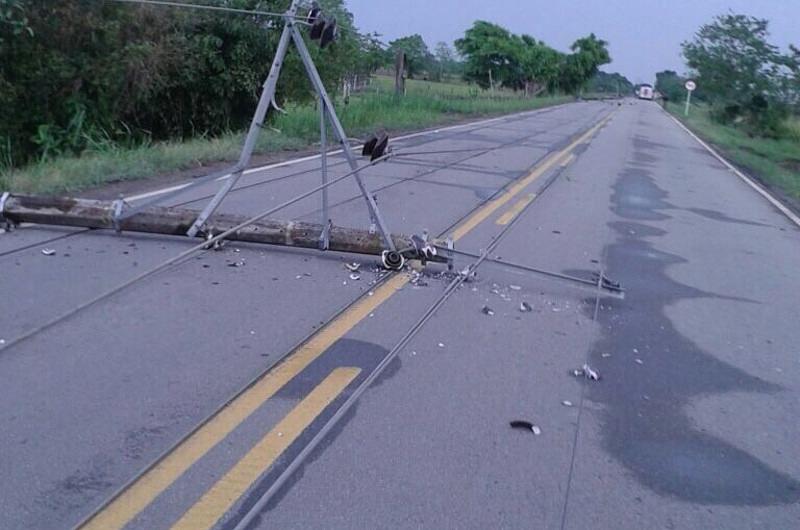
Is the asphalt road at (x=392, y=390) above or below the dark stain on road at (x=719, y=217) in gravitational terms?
above

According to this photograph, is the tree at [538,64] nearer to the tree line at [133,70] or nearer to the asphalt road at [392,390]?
the tree line at [133,70]

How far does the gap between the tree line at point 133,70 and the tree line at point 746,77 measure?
A: 26.6 meters

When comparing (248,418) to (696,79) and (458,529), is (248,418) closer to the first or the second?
(458,529)

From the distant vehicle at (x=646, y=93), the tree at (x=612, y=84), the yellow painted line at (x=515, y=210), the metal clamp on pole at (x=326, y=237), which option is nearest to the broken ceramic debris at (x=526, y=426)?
the metal clamp on pole at (x=326, y=237)

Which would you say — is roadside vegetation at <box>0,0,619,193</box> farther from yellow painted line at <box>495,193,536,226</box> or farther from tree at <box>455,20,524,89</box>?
tree at <box>455,20,524,89</box>

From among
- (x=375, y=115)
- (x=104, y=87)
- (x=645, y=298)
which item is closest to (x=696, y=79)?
(x=375, y=115)

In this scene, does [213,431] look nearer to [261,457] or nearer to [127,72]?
[261,457]

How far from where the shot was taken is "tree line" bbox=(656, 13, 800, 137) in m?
46.0

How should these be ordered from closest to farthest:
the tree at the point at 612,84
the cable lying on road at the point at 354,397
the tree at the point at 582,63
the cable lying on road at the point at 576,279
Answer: the cable lying on road at the point at 354,397 < the cable lying on road at the point at 576,279 < the tree at the point at 582,63 < the tree at the point at 612,84

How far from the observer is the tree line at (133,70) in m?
15.3

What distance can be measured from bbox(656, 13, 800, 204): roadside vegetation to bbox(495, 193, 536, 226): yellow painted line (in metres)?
19.6

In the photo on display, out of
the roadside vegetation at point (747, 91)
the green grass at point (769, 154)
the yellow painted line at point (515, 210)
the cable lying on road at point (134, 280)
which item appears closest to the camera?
the cable lying on road at point (134, 280)

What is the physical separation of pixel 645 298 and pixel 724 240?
449 centimetres

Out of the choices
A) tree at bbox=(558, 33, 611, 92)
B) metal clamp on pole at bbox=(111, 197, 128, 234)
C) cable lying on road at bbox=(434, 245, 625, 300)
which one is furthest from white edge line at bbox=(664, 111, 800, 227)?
tree at bbox=(558, 33, 611, 92)
